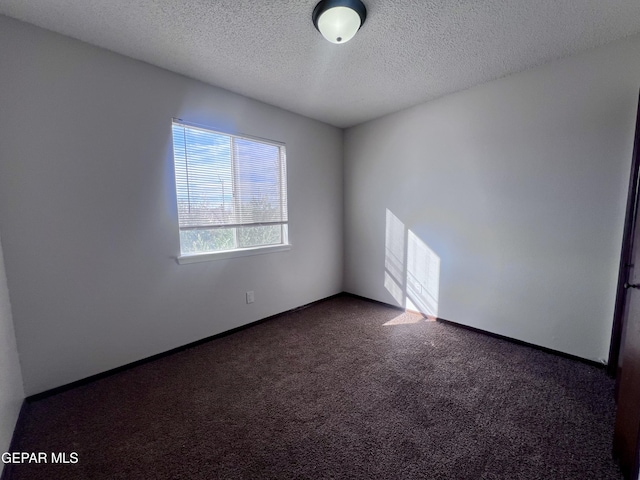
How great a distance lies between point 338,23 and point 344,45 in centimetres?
37

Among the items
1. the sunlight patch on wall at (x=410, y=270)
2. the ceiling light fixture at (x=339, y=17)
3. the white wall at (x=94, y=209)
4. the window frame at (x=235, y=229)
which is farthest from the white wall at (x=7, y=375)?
the sunlight patch on wall at (x=410, y=270)

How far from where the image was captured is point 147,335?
2221mm

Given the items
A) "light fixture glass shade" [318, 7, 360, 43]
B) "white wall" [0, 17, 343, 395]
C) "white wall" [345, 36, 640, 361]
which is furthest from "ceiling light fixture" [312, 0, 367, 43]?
"white wall" [345, 36, 640, 361]

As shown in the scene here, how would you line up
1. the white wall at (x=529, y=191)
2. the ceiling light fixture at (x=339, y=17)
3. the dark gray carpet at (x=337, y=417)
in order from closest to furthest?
the dark gray carpet at (x=337, y=417), the ceiling light fixture at (x=339, y=17), the white wall at (x=529, y=191)

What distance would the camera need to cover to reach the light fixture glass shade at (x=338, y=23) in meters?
1.52

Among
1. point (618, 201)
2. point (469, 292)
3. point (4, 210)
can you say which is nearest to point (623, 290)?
point (618, 201)

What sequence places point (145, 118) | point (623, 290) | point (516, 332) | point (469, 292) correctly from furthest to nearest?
point (469, 292), point (516, 332), point (145, 118), point (623, 290)

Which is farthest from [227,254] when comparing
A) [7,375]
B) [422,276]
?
[422,276]

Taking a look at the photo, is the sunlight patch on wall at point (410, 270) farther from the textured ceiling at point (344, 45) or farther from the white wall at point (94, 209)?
the white wall at point (94, 209)

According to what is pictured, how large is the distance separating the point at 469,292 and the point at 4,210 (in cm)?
383

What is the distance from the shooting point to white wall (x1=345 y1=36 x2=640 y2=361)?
1.98 meters

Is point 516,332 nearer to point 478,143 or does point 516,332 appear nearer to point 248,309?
point 478,143

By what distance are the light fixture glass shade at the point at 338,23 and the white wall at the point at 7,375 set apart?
8.16 feet

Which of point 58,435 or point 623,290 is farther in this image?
point 623,290
